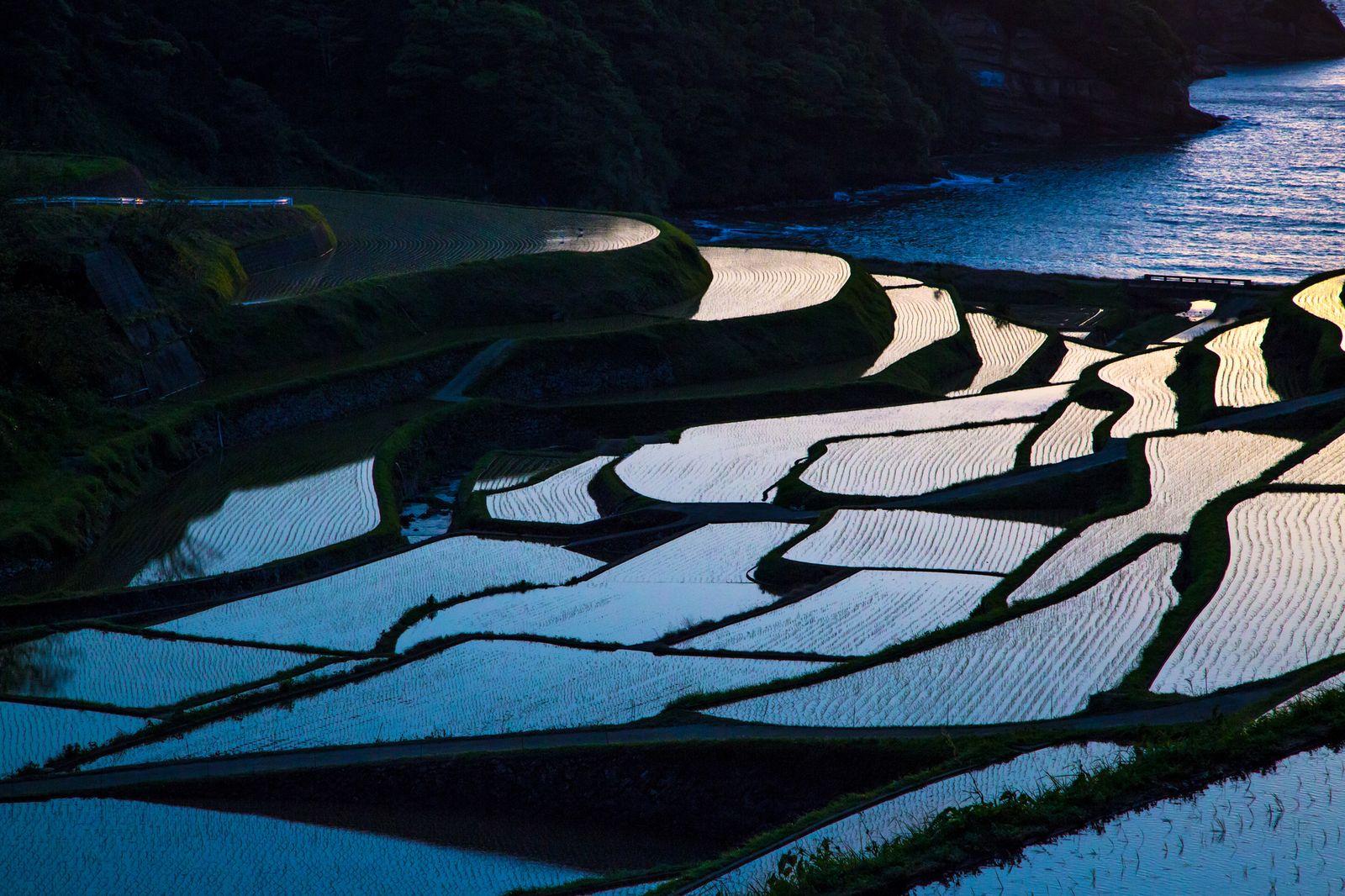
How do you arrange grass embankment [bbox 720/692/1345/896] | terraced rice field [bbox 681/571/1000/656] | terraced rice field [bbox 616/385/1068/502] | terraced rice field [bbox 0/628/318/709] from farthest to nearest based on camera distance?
terraced rice field [bbox 616/385/1068/502]
terraced rice field [bbox 681/571/1000/656]
terraced rice field [bbox 0/628/318/709]
grass embankment [bbox 720/692/1345/896]

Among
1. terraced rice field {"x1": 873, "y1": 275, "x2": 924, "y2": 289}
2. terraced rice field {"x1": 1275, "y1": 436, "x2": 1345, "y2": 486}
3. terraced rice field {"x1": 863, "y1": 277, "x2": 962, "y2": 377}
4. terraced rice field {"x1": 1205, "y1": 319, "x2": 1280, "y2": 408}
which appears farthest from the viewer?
terraced rice field {"x1": 873, "y1": 275, "x2": 924, "y2": 289}

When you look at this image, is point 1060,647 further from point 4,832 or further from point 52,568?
point 52,568

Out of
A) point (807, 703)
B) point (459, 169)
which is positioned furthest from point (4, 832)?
point (459, 169)

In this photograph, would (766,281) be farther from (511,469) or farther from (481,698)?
(481,698)

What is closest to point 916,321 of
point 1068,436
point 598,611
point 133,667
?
point 1068,436

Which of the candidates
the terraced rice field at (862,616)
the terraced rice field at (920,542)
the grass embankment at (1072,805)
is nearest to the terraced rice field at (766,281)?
the terraced rice field at (920,542)

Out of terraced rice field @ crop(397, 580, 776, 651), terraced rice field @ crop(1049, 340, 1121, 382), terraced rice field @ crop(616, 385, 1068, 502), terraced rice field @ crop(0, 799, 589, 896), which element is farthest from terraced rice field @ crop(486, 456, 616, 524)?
terraced rice field @ crop(1049, 340, 1121, 382)

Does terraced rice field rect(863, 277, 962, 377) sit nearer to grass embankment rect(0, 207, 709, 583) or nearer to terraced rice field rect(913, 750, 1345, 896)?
grass embankment rect(0, 207, 709, 583)
